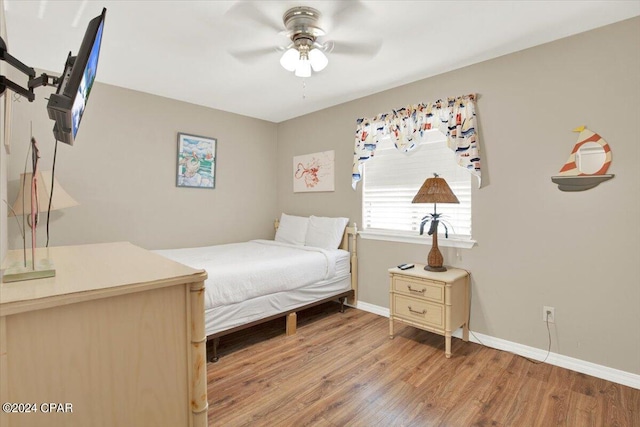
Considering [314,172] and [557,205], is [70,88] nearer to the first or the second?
[557,205]

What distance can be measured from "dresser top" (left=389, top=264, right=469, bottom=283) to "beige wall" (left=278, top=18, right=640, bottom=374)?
12cm

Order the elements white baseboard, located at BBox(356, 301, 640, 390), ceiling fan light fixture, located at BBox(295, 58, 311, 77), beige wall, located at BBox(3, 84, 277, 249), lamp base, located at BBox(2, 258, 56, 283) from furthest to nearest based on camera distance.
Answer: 1. beige wall, located at BBox(3, 84, 277, 249)
2. ceiling fan light fixture, located at BBox(295, 58, 311, 77)
3. white baseboard, located at BBox(356, 301, 640, 390)
4. lamp base, located at BBox(2, 258, 56, 283)

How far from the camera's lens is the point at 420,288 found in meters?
2.67

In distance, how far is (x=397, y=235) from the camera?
326cm

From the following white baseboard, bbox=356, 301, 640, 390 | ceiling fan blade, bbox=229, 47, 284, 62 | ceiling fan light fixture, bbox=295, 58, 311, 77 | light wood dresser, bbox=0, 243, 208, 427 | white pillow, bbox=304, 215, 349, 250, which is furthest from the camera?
white pillow, bbox=304, 215, 349, 250

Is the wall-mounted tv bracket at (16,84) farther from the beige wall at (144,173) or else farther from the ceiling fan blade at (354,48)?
the beige wall at (144,173)

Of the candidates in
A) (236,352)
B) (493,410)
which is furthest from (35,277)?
(493,410)

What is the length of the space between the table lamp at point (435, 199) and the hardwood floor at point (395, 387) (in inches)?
26.7

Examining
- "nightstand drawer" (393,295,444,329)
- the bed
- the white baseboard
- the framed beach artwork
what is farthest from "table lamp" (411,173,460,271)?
the framed beach artwork

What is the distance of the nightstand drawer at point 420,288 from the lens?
2.56m

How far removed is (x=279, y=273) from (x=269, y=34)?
189cm

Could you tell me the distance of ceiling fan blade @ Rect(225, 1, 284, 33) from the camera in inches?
77.0

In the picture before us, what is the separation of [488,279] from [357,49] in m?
2.13

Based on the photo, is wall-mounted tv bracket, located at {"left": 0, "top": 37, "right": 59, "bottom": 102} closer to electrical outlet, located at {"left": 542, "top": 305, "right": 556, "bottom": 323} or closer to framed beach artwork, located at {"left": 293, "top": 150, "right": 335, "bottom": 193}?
framed beach artwork, located at {"left": 293, "top": 150, "right": 335, "bottom": 193}
